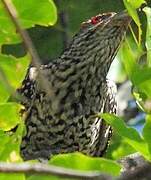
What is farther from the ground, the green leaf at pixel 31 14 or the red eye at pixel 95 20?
the green leaf at pixel 31 14

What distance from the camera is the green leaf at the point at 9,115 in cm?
220

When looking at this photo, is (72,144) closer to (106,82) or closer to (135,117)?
(106,82)

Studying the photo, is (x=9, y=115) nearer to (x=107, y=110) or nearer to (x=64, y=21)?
(x=107, y=110)

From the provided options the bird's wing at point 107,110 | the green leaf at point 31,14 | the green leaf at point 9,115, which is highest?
the green leaf at point 31,14

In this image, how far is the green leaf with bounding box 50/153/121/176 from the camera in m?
1.79

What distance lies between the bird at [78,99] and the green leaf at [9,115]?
42.8 inches

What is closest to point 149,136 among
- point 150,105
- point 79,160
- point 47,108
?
point 150,105

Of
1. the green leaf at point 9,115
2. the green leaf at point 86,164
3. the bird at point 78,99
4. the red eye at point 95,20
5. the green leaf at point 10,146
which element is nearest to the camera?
the green leaf at point 86,164

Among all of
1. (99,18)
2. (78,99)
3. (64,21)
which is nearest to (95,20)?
(99,18)

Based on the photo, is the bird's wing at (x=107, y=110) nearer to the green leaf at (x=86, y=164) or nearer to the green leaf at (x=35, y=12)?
the green leaf at (x=35, y=12)

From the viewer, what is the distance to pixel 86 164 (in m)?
1.80

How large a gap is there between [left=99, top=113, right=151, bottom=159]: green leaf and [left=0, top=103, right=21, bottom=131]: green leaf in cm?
29

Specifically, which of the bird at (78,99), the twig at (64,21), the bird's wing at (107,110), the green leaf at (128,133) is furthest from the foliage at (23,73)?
the twig at (64,21)

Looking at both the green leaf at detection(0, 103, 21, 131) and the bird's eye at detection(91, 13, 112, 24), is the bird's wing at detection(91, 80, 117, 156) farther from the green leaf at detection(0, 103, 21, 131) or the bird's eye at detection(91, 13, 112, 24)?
the green leaf at detection(0, 103, 21, 131)
